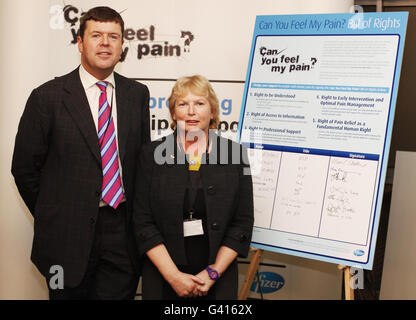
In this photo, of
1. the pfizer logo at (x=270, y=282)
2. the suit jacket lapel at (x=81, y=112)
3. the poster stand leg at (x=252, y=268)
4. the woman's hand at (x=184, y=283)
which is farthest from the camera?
the pfizer logo at (x=270, y=282)

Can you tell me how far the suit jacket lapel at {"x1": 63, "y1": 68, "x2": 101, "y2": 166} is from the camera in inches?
81.3

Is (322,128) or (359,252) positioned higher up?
(322,128)

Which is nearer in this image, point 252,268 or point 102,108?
point 102,108

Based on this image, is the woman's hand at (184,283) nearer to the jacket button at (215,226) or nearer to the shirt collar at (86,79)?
the jacket button at (215,226)

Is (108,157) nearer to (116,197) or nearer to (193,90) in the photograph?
(116,197)

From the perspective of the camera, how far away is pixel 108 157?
6.93 feet

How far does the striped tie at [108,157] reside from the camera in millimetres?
2102

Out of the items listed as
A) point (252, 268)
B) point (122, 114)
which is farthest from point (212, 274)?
point (122, 114)

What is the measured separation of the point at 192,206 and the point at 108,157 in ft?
1.50

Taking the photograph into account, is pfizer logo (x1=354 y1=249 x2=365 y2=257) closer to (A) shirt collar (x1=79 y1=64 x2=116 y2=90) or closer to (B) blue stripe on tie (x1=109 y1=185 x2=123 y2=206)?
(B) blue stripe on tie (x1=109 y1=185 x2=123 y2=206)

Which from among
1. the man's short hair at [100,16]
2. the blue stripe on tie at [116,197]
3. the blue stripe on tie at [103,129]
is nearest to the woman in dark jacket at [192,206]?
the blue stripe on tie at [116,197]

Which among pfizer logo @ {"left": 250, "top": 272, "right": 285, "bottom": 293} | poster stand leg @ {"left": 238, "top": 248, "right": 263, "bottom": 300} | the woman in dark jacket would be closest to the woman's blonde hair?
the woman in dark jacket

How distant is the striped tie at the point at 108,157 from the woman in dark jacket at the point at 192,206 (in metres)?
0.13
